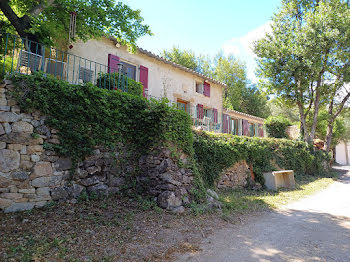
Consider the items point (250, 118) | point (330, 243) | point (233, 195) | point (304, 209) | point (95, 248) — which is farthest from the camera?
point (250, 118)

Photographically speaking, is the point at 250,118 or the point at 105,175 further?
the point at 250,118

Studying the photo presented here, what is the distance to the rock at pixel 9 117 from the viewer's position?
4113mm

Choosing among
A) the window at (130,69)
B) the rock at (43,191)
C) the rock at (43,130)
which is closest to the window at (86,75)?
the rock at (43,130)

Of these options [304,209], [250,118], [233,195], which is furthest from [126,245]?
[250,118]

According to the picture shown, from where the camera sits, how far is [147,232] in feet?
12.9

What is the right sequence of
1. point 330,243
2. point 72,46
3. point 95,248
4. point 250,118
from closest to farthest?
point 95,248
point 330,243
point 72,46
point 250,118

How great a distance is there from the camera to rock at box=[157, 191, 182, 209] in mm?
4984

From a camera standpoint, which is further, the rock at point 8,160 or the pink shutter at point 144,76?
the pink shutter at point 144,76

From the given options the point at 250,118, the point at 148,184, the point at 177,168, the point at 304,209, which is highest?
the point at 250,118

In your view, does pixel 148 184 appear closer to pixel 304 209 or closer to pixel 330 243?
pixel 330 243

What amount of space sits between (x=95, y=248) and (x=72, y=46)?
7.13 meters

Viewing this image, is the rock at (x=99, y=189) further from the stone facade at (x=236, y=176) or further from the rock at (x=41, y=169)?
the stone facade at (x=236, y=176)

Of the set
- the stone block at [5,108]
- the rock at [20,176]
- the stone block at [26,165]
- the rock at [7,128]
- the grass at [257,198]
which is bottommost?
the grass at [257,198]

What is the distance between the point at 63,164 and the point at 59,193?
576 mm
